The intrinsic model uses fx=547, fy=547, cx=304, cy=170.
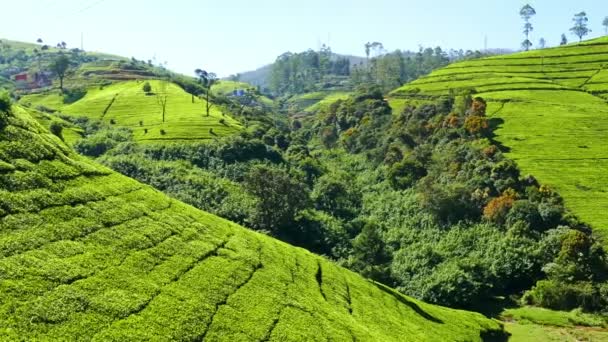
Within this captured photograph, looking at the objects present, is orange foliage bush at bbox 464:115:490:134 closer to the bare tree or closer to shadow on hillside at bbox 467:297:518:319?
shadow on hillside at bbox 467:297:518:319

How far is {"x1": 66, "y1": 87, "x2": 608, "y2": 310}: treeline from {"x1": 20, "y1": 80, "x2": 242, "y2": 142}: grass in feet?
17.0

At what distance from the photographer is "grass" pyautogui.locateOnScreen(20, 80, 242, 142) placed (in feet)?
339

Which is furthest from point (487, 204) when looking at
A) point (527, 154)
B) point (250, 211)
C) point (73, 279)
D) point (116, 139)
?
point (116, 139)

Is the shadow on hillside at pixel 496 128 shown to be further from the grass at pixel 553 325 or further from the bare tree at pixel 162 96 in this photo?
the bare tree at pixel 162 96

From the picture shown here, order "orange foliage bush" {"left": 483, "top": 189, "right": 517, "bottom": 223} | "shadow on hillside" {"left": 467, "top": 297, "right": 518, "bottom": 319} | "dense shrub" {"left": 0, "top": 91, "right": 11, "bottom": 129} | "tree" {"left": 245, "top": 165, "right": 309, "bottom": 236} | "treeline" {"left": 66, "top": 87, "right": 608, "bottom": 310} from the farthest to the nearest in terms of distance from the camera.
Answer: "tree" {"left": 245, "top": 165, "right": 309, "bottom": 236} < "orange foliage bush" {"left": 483, "top": 189, "right": 517, "bottom": 223} < "treeline" {"left": 66, "top": 87, "right": 608, "bottom": 310} < "shadow on hillside" {"left": 467, "top": 297, "right": 518, "bottom": 319} < "dense shrub" {"left": 0, "top": 91, "right": 11, "bottom": 129}

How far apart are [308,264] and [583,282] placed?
3065 cm

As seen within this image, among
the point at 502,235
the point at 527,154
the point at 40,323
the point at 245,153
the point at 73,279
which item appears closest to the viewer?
the point at 40,323

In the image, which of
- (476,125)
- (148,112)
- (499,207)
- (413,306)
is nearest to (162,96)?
(148,112)

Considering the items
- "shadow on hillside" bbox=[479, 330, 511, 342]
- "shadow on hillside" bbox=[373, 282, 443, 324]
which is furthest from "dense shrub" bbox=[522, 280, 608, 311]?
"shadow on hillside" bbox=[373, 282, 443, 324]

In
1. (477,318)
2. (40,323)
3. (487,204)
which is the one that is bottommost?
(477,318)

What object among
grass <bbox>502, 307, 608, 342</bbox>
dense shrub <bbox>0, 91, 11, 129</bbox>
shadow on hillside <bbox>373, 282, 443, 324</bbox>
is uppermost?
dense shrub <bbox>0, 91, 11, 129</bbox>

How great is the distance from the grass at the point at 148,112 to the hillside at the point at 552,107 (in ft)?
152

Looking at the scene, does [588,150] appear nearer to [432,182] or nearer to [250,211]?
[432,182]

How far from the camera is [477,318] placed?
46844 mm
